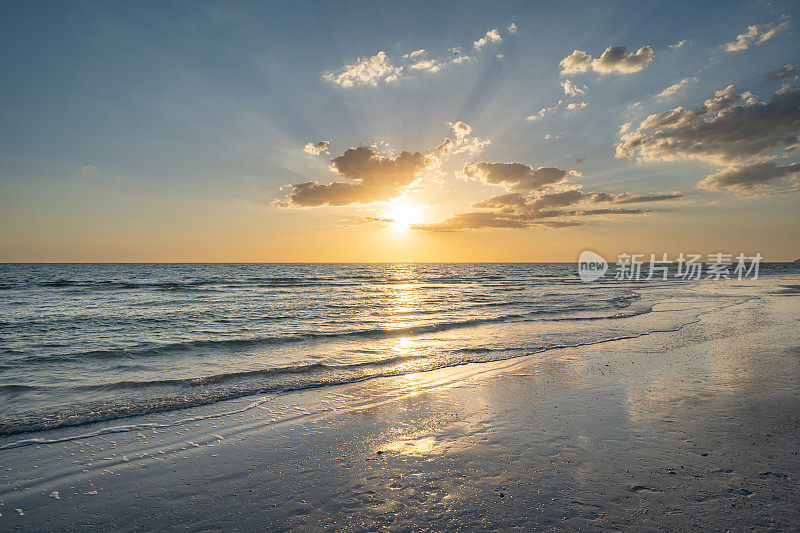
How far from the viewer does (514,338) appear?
16859 mm

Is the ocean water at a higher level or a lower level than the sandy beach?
lower

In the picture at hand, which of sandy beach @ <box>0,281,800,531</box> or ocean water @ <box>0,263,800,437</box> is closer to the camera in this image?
sandy beach @ <box>0,281,800,531</box>

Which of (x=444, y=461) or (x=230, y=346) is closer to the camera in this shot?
(x=444, y=461)

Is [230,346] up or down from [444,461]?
down

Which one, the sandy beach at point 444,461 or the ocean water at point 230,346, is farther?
the ocean water at point 230,346

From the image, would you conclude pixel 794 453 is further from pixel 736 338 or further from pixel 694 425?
pixel 736 338

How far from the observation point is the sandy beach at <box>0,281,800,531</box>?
421 centimetres

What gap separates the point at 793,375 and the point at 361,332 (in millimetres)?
14850

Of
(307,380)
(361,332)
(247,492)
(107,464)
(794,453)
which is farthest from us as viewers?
(361,332)

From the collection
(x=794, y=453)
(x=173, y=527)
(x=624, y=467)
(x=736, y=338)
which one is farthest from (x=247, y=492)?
→ (x=736, y=338)

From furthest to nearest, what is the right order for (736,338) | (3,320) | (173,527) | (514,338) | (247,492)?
(3,320) < (514,338) < (736,338) < (247,492) < (173,527)

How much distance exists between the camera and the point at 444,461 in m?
5.48

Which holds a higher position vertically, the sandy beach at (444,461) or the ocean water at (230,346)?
the sandy beach at (444,461)

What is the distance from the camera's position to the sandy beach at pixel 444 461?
4.21 m
